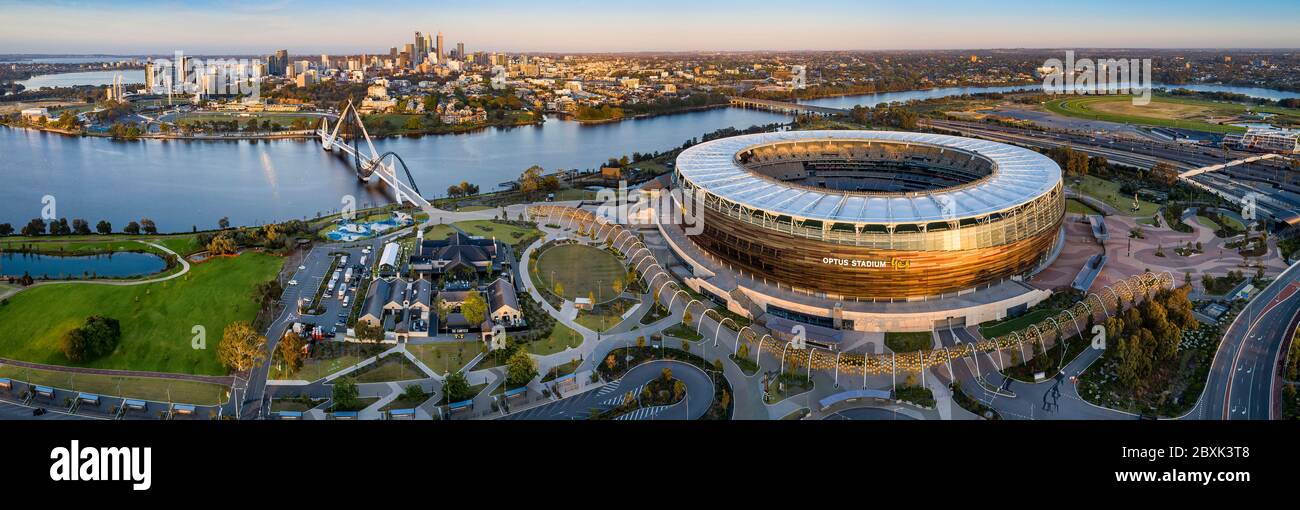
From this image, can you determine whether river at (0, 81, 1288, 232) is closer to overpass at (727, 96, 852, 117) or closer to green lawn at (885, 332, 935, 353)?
overpass at (727, 96, 852, 117)

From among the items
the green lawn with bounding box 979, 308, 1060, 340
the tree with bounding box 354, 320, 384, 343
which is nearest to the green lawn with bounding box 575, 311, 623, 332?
the tree with bounding box 354, 320, 384, 343

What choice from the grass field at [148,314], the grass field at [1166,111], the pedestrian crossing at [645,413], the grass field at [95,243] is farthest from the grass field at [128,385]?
the grass field at [1166,111]

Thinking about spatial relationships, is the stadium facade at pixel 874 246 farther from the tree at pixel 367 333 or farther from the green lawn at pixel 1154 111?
the green lawn at pixel 1154 111

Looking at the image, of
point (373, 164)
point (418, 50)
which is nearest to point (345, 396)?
point (373, 164)

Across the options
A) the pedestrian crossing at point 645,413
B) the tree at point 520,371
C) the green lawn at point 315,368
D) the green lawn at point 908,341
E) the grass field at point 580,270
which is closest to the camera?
the pedestrian crossing at point 645,413

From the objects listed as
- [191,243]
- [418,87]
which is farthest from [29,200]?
[418,87]

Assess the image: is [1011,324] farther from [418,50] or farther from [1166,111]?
[418,50]

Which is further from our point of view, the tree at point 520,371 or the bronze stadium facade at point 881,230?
the bronze stadium facade at point 881,230

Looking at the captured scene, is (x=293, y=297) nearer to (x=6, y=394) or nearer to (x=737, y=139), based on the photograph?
(x=6, y=394)
